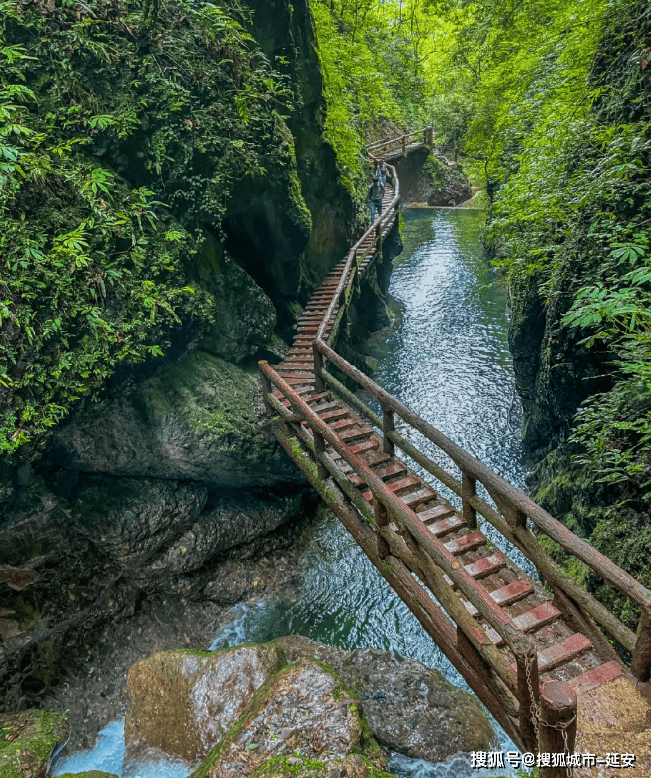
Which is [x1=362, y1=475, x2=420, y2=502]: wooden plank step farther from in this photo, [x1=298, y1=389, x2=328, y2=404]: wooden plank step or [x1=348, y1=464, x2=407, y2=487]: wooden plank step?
[x1=298, y1=389, x2=328, y2=404]: wooden plank step

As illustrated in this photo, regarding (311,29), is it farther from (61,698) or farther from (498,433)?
(61,698)

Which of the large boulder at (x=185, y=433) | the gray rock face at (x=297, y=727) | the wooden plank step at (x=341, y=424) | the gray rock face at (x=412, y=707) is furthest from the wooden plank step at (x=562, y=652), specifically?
the large boulder at (x=185, y=433)

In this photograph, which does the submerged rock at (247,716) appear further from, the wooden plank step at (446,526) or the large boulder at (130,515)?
the wooden plank step at (446,526)

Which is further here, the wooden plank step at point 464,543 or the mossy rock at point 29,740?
the mossy rock at point 29,740

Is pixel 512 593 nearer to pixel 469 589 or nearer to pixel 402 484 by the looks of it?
pixel 469 589

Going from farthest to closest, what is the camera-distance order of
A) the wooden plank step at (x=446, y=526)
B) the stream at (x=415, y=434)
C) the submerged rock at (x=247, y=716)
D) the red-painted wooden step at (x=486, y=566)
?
the stream at (x=415, y=434)
the wooden plank step at (x=446, y=526)
the red-painted wooden step at (x=486, y=566)
the submerged rock at (x=247, y=716)

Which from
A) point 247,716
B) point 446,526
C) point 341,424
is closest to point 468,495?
point 446,526
